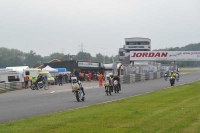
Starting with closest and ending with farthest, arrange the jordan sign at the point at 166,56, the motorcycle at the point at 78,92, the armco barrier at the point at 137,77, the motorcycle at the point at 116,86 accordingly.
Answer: the motorcycle at the point at 78,92, the motorcycle at the point at 116,86, the armco barrier at the point at 137,77, the jordan sign at the point at 166,56

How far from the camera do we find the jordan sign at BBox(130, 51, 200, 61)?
80.6 m

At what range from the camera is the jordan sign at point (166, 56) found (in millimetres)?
80562

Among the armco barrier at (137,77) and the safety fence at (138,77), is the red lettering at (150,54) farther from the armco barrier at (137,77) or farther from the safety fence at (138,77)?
the armco barrier at (137,77)

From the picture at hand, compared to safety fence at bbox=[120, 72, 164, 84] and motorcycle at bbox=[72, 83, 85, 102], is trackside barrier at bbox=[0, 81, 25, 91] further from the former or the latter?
motorcycle at bbox=[72, 83, 85, 102]

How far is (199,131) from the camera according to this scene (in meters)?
9.55

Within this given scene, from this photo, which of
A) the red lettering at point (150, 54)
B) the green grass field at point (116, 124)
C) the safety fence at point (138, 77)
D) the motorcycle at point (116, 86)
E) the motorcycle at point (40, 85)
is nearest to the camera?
the green grass field at point (116, 124)

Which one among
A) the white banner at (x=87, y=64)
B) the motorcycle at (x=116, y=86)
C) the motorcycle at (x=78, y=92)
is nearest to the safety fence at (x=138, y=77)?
the white banner at (x=87, y=64)

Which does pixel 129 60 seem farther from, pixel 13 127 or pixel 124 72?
pixel 13 127

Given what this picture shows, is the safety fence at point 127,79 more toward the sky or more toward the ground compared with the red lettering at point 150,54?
more toward the ground

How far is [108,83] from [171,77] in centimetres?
1228

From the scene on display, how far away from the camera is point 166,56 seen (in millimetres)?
80875

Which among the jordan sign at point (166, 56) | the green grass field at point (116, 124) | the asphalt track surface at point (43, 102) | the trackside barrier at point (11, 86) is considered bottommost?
the asphalt track surface at point (43, 102)

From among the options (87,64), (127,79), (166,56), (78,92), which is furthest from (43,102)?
(166,56)

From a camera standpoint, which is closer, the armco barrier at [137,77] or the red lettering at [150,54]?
the armco barrier at [137,77]
